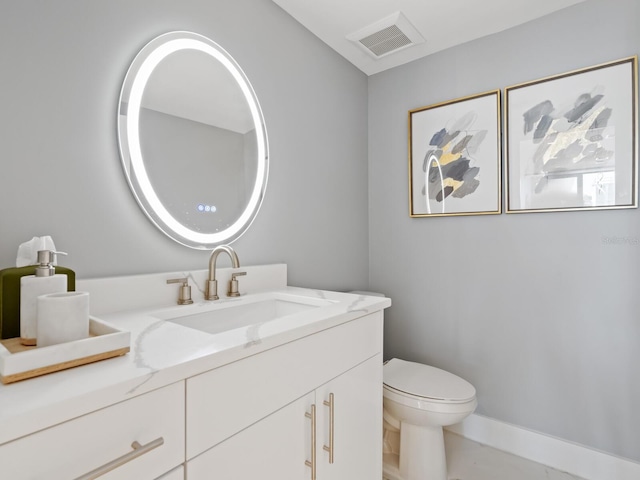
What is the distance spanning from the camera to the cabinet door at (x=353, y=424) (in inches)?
39.3

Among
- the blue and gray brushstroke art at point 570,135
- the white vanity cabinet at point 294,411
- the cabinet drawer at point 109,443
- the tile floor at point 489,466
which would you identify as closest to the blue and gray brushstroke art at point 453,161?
the blue and gray brushstroke art at point 570,135

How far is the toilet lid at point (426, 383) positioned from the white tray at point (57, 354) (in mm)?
1258

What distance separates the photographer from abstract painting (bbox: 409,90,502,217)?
1.86 meters

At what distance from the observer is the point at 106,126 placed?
1056 mm

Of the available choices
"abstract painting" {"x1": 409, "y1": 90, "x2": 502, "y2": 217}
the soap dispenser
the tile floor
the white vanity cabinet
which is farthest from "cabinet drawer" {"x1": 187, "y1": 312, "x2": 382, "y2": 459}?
"abstract painting" {"x1": 409, "y1": 90, "x2": 502, "y2": 217}

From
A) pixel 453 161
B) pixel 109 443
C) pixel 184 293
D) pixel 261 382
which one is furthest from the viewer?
pixel 453 161

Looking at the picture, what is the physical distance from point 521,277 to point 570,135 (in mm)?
742

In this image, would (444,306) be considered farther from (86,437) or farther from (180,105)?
(86,437)

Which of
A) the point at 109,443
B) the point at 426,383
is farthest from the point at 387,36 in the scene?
the point at 109,443

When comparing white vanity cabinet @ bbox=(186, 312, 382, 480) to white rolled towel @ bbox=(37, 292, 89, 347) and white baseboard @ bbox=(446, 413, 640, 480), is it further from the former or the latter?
white baseboard @ bbox=(446, 413, 640, 480)

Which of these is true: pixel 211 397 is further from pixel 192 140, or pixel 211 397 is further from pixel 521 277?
pixel 521 277

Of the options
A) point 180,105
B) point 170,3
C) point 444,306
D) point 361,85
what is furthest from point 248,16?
point 444,306

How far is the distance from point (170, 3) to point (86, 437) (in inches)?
53.9

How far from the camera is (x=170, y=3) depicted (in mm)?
1218
